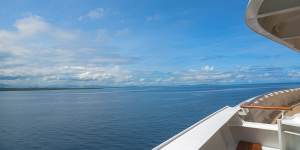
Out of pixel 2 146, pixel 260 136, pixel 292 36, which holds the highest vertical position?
pixel 292 36

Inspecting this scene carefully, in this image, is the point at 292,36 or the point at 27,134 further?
the point at 27,134

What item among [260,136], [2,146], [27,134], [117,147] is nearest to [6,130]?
Result: [27,134]

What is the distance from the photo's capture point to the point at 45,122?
27.7 metres

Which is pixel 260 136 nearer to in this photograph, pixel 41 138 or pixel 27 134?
pixel 41 138

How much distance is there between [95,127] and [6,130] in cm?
880

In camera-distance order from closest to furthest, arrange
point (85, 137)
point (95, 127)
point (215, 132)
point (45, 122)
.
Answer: point (215, 132) < point (85, 137) < point (95, 127) < point (45, 122)

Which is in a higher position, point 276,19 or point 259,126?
point 276,19

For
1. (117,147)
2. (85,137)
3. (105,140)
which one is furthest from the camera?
(85,137)

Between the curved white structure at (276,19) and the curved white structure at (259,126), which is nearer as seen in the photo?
the curved white structure at (259,126)

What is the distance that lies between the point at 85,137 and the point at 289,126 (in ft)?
62.9

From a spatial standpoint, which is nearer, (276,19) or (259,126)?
(276,19)

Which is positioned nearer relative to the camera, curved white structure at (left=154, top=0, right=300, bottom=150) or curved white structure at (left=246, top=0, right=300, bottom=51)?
curved white structure at (left=154, top=0, right=300, bottom=150)

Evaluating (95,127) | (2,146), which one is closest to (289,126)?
(2,146)

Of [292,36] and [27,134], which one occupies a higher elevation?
[292,36]
